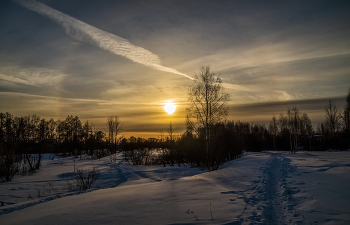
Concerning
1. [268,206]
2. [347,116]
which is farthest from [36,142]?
[347,116]

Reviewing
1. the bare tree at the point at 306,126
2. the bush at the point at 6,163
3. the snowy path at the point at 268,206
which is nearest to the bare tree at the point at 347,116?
the bare tree at the point at 306,126

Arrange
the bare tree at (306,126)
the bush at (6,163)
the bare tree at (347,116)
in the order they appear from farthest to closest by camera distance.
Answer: the bare tree at (306,126) < the bare tree at (347,116) < the bush at (6,163)

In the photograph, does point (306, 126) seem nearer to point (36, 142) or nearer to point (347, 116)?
point (347, 116)

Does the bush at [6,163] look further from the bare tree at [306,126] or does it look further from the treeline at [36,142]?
the bare tree at [306,126]

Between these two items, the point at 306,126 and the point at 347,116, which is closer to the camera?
the point at 347,116

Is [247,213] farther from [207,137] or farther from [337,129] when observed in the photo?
[337,129]

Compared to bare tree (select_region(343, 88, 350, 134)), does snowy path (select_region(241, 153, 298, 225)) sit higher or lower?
lower

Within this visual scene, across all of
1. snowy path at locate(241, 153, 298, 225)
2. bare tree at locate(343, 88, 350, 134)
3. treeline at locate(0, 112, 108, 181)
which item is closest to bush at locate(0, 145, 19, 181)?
treeline at locate(0, 112, 108, 181)

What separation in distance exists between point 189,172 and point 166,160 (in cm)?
816

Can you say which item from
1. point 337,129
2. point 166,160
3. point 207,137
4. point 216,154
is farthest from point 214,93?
point 337,129

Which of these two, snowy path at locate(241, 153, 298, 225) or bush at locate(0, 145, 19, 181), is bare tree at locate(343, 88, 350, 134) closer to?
snowy path at locate(241, 153, 298, 225)

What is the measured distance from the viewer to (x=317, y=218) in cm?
492

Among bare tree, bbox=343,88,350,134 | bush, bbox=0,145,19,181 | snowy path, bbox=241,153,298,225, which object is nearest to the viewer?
snowy path, bbox=241,153,298,225

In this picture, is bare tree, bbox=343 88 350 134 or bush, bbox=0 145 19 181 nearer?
bush, bbox=0 145 19 181
